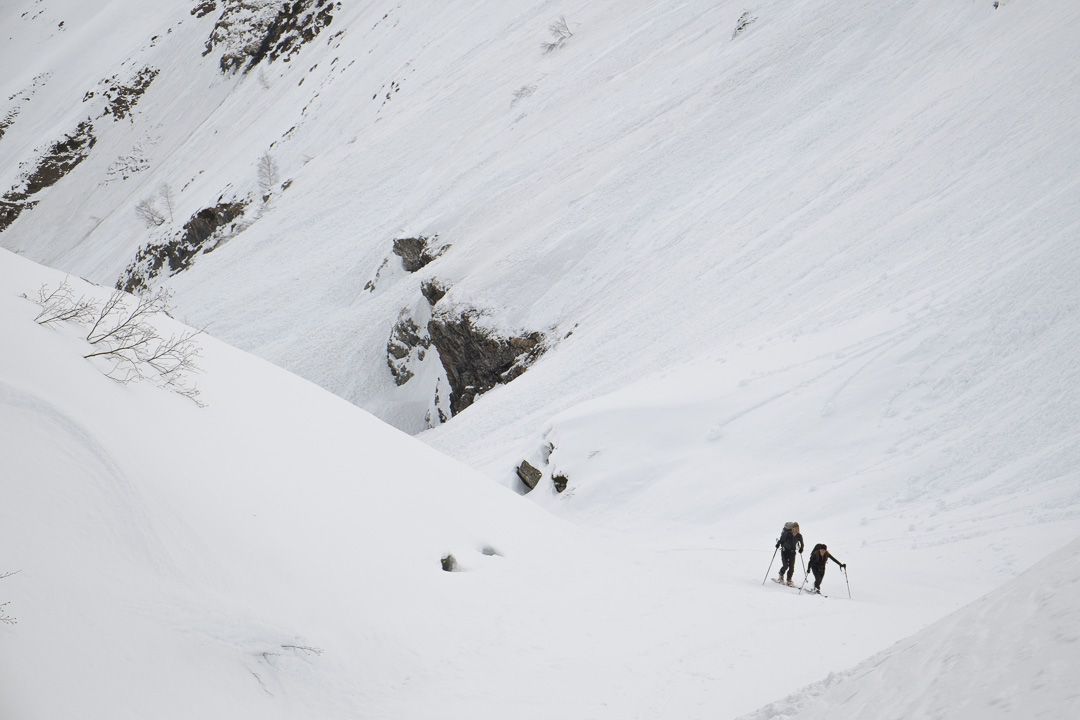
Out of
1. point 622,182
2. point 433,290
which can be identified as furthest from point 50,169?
point 622,182

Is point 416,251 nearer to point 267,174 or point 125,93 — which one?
point 267,174

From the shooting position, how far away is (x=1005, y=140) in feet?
52.3

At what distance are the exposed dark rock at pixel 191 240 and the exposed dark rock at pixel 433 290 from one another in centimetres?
2518

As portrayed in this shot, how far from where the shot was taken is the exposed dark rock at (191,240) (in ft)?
146

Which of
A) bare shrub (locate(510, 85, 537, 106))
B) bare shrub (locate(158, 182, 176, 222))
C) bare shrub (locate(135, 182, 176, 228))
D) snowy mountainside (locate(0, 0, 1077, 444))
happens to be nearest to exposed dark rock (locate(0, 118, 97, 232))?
snowy mountainside (locate(0, 0, 1077, 444))

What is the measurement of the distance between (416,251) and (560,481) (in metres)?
17.9

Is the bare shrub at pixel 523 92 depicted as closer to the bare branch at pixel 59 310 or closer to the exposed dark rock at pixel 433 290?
the exposed dark rock at pixel 433 290

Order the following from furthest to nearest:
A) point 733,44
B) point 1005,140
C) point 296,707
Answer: point 733,44 < point 1005,140 < point 296,707

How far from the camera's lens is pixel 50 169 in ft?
226

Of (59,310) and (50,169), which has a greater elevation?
(50,169)

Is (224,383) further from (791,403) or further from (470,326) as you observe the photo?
(470,326)

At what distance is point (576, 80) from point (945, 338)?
83.4ft

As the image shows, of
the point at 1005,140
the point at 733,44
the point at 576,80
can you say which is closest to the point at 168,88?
the point at 576,80

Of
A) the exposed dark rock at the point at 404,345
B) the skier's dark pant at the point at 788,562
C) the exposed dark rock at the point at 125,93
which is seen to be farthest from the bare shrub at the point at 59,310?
the exposed dark rock at the point at 125,93
